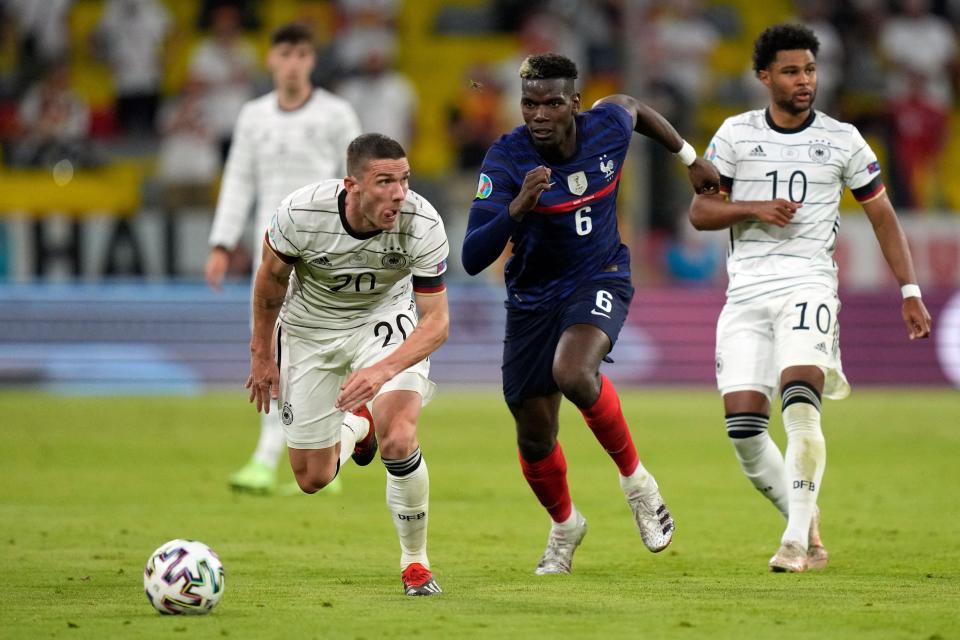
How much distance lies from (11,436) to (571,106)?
8.51 metres

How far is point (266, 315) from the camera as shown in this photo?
739 cm

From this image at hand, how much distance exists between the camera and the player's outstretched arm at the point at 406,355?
6.65 meters

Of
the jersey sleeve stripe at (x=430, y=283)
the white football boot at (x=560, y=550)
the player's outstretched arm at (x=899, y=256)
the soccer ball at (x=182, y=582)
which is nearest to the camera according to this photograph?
the soccer ball at (x=182, y=582)

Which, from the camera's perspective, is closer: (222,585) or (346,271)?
(222,585)

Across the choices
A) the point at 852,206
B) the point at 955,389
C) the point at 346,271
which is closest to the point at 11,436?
the point at 346,271

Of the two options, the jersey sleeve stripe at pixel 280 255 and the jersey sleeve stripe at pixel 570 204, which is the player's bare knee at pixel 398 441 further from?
the jersey sleeve stripe at pixel 570 204

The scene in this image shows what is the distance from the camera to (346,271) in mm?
7441

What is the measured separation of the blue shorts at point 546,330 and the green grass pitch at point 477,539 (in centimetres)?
91

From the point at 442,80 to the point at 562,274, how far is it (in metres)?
15.9

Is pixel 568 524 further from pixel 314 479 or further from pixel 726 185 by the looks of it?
pixel 726 185

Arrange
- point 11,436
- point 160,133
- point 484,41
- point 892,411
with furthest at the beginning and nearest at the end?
point 484,41
point 160,133
point 892,411
point 11,436

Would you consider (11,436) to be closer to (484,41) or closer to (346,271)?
(346,271)

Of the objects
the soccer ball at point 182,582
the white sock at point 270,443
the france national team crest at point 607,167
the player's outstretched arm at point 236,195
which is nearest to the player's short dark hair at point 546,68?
the france national team crest at point 607,167

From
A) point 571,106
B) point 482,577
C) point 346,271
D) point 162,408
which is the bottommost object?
point 162,408
